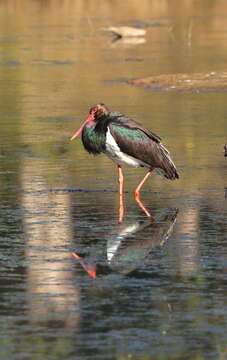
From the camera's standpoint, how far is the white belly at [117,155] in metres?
13.3

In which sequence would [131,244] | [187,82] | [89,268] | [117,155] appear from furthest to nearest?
[187,82]
[117,155]
[131,244]
[89,268]

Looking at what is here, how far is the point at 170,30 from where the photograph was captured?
4619 centimetres

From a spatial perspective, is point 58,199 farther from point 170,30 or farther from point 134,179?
point 170,30

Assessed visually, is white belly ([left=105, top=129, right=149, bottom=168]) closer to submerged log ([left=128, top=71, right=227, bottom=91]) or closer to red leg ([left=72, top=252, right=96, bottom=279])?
red leg ([left=72, top=252, right=96, bottom=279])

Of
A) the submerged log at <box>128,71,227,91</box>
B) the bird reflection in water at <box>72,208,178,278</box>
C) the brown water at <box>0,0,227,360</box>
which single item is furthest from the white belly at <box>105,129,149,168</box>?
the submerged log at <box>128,71,227,91</box>

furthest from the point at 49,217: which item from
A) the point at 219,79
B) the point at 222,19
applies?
the point at 222,19

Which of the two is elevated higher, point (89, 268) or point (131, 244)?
point (89, 268)

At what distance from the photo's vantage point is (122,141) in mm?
13281

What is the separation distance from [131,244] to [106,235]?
507mm

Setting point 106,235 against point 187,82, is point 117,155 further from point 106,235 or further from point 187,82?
point 187,82

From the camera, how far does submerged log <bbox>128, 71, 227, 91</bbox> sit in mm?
26297

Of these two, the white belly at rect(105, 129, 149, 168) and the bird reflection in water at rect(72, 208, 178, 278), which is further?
the white belly at rect(105, 129, 149, 168)

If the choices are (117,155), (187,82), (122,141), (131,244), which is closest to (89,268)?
(131,244)

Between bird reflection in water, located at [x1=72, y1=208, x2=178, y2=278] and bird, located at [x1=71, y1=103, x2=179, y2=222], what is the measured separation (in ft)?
3.11
